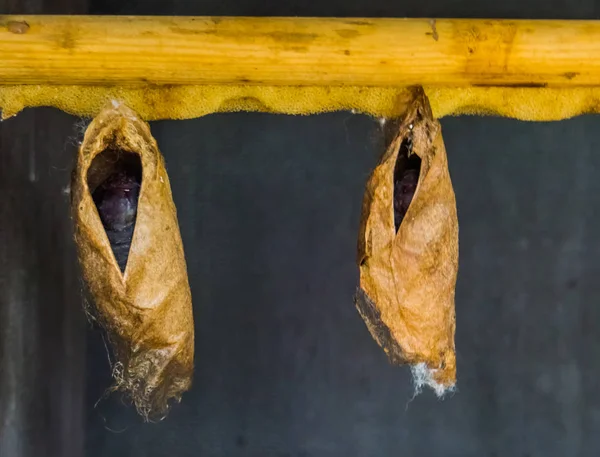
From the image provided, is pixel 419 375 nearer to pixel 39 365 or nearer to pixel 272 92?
pixel 272 92

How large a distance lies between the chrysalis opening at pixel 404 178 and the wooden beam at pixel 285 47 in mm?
101

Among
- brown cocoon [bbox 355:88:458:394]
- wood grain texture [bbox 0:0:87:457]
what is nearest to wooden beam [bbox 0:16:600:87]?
brown cocoon [bbox 355:88:458:394]

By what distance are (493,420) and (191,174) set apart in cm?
109

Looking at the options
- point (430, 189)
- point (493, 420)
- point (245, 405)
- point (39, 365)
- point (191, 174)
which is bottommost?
point (493, 420)

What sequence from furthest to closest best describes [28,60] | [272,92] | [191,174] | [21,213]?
[191,174] < [21,213] < [272,92] < [28,60]

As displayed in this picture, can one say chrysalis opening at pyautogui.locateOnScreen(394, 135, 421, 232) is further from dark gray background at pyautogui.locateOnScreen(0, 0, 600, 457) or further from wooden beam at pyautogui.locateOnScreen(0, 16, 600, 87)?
dark gray background at pyautogui.locateOnScreen(0, 0, 600, 457)

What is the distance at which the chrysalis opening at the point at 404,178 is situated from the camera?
81 centimetres

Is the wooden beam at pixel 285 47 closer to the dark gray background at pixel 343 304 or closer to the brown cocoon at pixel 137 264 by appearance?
the brown cocoon at pixel 137 264

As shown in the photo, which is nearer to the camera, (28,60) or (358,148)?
(28,60)

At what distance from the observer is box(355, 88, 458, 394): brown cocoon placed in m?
0.77

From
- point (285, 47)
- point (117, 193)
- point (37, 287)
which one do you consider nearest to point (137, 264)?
point (117, 193)

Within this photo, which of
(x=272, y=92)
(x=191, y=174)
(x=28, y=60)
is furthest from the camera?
(x=191, y=174)

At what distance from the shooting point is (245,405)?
1719 millimetres

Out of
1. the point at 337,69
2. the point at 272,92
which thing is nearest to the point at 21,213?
the point at 272,92
